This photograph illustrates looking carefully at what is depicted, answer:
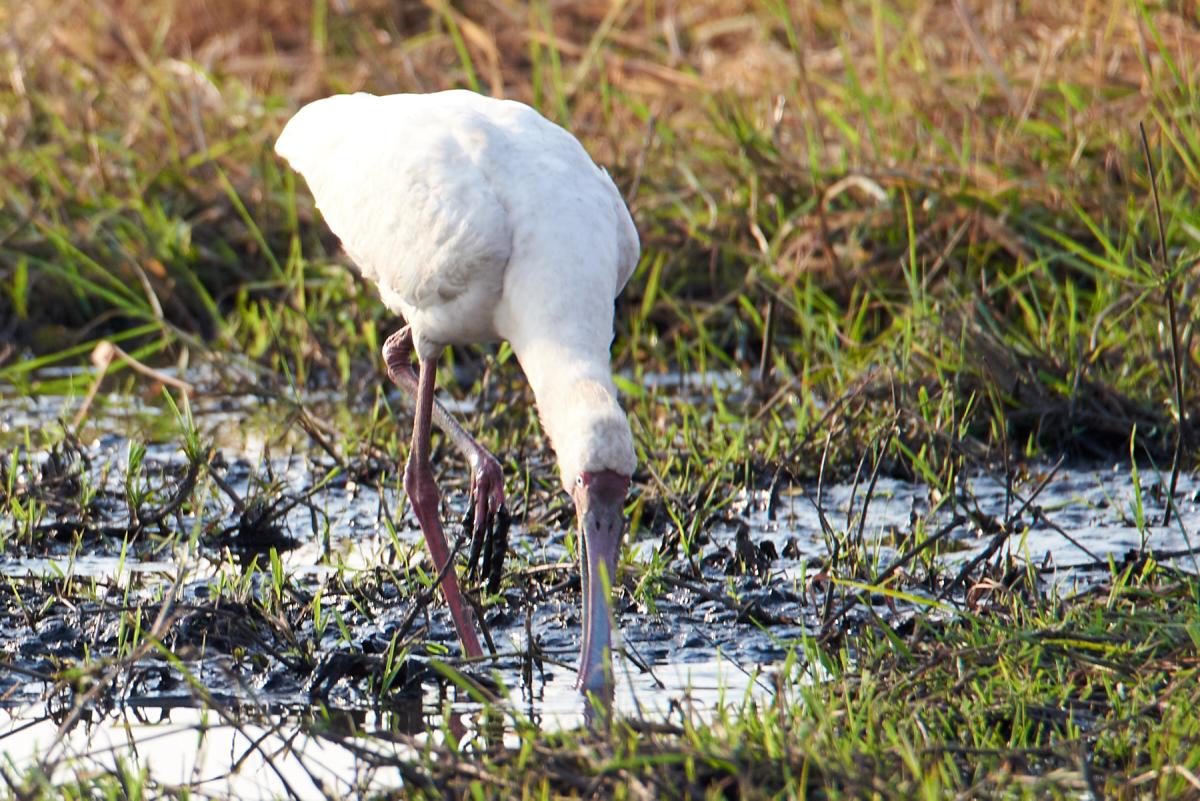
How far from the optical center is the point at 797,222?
21.5 feet

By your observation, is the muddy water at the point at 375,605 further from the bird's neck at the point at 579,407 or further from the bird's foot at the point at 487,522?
the bird's neck at the point at 579,407

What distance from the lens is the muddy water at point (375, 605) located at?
346 cm

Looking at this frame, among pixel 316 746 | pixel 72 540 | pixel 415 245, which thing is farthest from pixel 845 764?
pixel 72 540

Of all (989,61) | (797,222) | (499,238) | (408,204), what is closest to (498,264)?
(499,238)

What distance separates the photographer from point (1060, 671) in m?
3.42

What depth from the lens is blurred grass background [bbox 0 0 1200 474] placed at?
17.8ft

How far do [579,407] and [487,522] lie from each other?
87 centimetres

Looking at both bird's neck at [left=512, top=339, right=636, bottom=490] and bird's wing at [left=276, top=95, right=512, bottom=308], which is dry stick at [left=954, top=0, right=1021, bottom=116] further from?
bird's neck at [left=512, top=339, right=636, bottom=490]

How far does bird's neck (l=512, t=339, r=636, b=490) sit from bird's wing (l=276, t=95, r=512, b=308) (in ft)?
1.02

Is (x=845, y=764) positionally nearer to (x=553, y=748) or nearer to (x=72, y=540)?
(x=553, y=748)

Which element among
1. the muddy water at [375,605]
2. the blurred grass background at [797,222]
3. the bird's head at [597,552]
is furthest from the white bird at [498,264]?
the blurred grass background at [797,222]

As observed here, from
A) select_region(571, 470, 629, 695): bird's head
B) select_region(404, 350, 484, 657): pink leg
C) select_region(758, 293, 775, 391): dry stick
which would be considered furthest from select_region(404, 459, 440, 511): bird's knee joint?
select_region(758, 293, 775, 391): dry stick

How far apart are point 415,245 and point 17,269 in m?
3.54

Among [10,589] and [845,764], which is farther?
[10,589]
